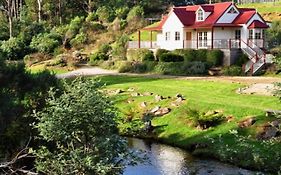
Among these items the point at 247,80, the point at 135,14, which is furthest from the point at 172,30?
Result: the point at 135,14

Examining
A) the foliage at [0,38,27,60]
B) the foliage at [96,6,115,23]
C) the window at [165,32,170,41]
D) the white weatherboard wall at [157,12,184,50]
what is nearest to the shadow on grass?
the white weatherboard wall at [157,12,184,50]

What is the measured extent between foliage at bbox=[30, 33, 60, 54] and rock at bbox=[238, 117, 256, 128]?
127ft

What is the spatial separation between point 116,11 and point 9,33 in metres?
15.3

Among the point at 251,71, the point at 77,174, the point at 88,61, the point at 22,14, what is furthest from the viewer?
the point at 22,14

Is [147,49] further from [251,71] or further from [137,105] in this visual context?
[137,105]

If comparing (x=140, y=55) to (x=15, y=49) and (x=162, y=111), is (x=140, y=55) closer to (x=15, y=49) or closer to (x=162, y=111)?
(x=15, y=49)

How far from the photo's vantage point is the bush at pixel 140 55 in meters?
51.7

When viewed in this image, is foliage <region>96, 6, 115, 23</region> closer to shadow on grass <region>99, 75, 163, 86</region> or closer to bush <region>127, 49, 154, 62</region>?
bush <region>127, 49, 154, 62</region>

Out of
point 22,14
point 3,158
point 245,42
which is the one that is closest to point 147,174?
point 3,158

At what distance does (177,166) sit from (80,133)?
938 centimetres

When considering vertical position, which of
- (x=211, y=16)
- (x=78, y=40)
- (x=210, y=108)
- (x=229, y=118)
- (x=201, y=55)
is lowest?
(x=229, y=118)

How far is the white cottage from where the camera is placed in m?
48.8

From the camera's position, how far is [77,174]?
14.1m

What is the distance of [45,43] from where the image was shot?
208 feet
